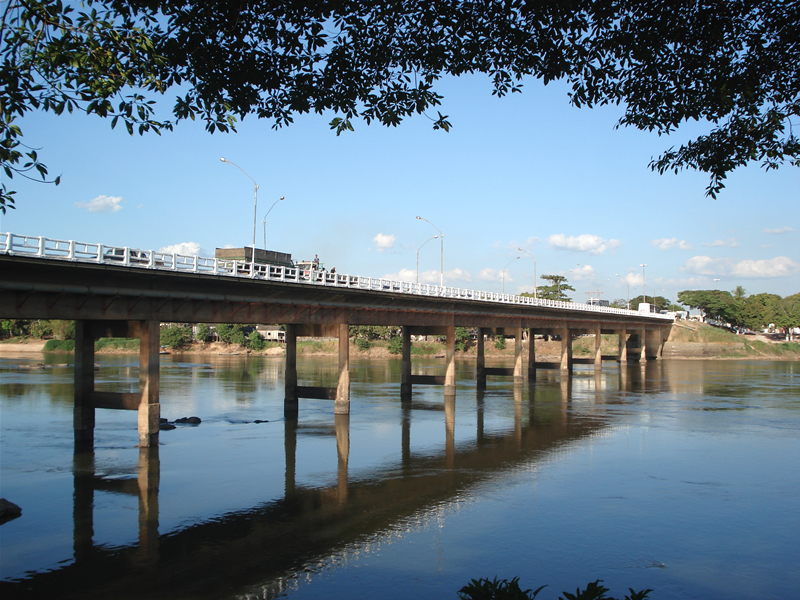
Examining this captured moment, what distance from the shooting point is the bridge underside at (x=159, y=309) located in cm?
2558

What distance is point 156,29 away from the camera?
11977 mm

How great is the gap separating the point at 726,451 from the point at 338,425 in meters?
20.3

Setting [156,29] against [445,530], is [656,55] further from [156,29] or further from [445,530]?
[445,530]

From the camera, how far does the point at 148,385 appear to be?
28922 mm

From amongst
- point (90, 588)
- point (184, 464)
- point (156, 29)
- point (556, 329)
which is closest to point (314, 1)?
point (156, 29)

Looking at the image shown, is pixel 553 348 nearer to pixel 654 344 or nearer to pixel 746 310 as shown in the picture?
pixel 654 344

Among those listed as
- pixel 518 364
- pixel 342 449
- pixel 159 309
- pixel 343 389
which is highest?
pixel 159 309

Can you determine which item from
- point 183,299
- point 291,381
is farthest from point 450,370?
point 183,299

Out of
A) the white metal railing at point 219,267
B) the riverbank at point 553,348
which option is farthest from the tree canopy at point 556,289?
the white metal railing at point 219,267

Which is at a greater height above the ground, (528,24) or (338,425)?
(528,24)

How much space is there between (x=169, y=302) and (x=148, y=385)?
416 centimetres

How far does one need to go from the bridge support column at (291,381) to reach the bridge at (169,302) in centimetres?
7

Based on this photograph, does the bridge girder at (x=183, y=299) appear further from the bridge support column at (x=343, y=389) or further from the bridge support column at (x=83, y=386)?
the bridge support column at (x=83, y=386)

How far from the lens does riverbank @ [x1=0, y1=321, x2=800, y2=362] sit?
12088cm
